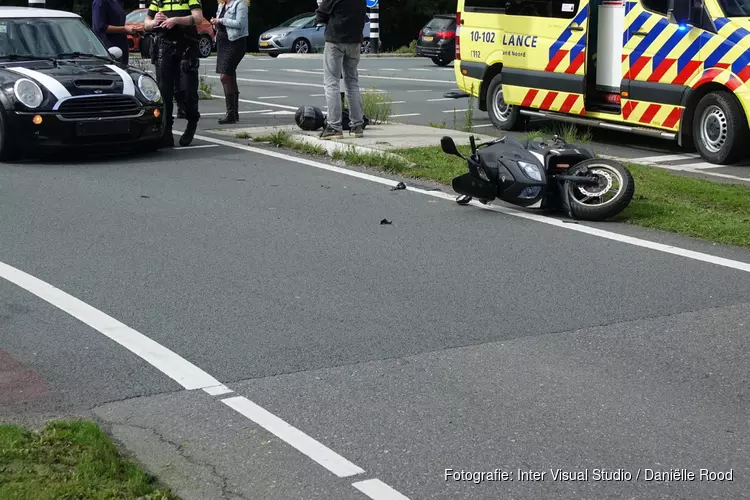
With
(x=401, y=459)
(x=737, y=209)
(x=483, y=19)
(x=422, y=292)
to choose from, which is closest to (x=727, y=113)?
(x=737, y=209)

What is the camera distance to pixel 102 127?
39.1ft

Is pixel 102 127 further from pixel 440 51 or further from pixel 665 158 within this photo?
pixel 440 51

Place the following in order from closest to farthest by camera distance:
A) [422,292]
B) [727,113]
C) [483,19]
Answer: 1. [422,292]
2. [727,113]
3. [483,19]

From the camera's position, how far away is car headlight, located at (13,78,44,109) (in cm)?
1170

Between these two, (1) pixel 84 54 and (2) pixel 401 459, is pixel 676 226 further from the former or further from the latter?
(1) pixel 84 54

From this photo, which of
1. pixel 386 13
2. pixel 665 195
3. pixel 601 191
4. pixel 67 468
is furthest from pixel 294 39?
pixel 67 468

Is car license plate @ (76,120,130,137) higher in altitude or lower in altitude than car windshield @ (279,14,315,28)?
lower

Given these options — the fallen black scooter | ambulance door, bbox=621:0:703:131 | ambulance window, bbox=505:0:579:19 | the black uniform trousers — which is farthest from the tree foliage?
the fallen black scooter

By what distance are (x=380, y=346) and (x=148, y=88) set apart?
7.26m

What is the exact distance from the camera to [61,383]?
539 cm

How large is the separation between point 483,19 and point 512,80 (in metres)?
1.19

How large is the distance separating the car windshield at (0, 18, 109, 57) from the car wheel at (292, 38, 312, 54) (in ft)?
87.3

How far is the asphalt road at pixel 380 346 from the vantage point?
4535mm

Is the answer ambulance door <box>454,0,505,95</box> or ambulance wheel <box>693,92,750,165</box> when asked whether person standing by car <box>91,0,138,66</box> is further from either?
ambulance wheel <box>693,92,750,165</box>
